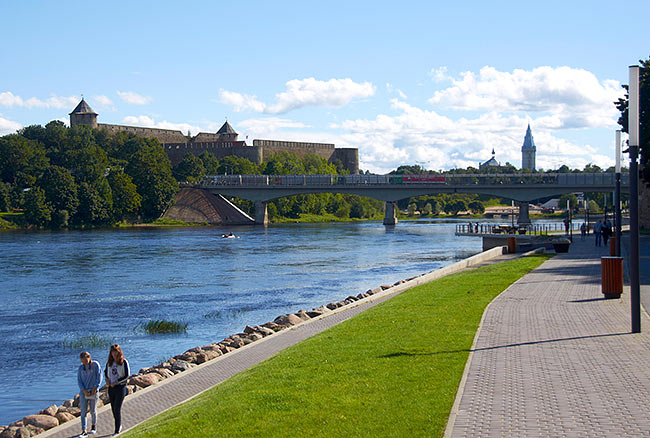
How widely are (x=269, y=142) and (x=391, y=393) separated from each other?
149 meters

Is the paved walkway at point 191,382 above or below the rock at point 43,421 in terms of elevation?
above

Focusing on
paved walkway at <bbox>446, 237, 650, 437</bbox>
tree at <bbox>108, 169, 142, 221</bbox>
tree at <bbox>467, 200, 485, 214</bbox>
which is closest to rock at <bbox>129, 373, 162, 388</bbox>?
paved walkway at <bbox>446, 237, 650, 437</bbox>

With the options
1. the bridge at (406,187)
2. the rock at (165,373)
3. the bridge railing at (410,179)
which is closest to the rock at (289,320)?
the rock at (165,373)

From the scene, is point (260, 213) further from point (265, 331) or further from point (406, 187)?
point (265, 331)

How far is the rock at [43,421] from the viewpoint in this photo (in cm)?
1128

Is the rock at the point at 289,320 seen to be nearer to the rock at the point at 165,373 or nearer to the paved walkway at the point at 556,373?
the paved walkway at the point at 556,373

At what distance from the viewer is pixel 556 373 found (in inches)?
397

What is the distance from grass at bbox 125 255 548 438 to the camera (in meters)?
8.23

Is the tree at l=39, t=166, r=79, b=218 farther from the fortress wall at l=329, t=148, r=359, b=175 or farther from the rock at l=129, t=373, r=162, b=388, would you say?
the fortress wall at l=329, t=148, r=359, b=175

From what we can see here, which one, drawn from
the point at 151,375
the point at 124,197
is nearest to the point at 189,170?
the point at 124,197

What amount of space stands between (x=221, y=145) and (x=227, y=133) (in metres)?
18.3

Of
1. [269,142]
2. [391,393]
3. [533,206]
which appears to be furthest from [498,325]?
[533,206]

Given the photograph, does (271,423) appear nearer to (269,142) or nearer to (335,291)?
(335,291)

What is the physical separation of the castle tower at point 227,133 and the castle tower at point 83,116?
2677 cm
